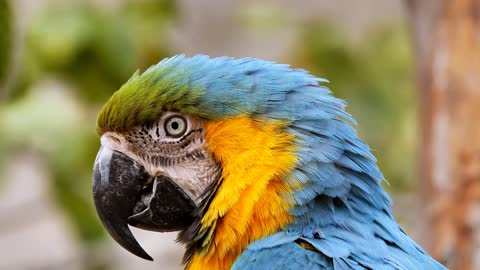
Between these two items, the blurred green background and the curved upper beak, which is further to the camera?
the blurred green background

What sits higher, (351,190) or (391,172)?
(351,190)

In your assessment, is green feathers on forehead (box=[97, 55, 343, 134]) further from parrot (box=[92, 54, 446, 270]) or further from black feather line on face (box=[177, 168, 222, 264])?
black feather line on face (box=[177, 168, 222, 264])

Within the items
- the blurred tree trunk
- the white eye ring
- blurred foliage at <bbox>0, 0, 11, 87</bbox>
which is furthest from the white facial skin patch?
the blurred tree trunk

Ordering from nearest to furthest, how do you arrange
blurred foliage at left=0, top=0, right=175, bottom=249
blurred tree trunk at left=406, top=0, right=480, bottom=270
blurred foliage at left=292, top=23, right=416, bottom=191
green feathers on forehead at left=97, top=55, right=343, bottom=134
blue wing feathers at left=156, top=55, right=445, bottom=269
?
blue wing feathers at left=156, top=55, right=445, bottom=269, green feathers on forehead at left=97, top=55, right=343, bottom=134, blurred tree trunk at left=406, top=0, right=480, bottom=270, blurred foliage at left=0, top=0, right=175, bottom=249, blurred foliage at left=292, top=23, right=416, bottom=191

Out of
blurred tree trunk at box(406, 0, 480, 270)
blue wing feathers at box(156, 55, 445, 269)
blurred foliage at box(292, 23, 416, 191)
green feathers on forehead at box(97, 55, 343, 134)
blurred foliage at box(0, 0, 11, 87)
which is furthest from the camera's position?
blurred foliage at box(292, 23, 416, 191)

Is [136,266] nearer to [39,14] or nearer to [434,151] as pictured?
[39,14]

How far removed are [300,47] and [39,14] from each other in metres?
0.94

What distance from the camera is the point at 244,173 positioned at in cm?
153

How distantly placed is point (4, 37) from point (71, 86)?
52.9 inches

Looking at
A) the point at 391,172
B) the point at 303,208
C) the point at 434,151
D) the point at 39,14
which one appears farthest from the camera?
the point at 391,172

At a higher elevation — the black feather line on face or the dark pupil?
the dark pupil

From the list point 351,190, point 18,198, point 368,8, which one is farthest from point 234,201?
point 18,198

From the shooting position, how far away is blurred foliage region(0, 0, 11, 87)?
131 cm

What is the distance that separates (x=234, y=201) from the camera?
1518 mm
